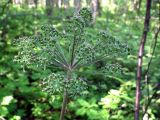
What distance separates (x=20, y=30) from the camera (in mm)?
9547

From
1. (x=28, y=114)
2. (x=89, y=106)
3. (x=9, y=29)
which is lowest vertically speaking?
(x=28, y=114)

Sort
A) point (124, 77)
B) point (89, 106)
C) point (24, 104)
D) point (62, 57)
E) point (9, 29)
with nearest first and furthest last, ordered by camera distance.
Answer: point (62, 57) → point (89, 106) → point (24, 104) → point (124, 77) → point (9, 29)

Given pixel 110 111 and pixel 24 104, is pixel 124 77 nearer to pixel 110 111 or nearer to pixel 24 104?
pixel 110 111

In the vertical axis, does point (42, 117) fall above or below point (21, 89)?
below

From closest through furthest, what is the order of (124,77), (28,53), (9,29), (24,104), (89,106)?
(28,53) → (89,106) → (24,104) → (124,77) → (9,29)

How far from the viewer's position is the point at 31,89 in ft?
18.2

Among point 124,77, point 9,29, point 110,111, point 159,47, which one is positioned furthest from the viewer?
point 9,29

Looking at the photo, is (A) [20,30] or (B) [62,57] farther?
(A) [20,30]

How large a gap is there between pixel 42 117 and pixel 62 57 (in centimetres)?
355

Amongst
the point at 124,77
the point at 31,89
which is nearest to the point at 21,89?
the point at 31,89

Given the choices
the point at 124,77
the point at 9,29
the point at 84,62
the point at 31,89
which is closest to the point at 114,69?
the point at 84,62

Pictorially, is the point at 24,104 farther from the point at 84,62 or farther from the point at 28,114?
the point at 84,62

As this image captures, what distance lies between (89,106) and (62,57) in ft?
9.36

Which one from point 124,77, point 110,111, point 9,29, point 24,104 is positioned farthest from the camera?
point 9,29
